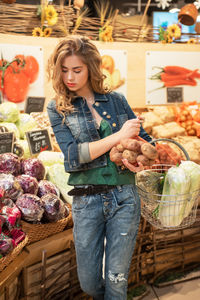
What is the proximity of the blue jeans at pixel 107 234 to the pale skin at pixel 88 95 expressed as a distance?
232 mm

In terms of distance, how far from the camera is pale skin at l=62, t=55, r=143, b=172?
5.06 ft

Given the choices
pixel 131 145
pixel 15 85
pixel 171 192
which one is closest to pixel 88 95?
pixel 131 145

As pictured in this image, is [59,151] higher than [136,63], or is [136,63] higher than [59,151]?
[136,63]

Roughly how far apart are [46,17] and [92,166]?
205 cm

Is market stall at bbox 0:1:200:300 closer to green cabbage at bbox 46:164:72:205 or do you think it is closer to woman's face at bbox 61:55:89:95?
green cabbage at bbox 46:164:72:205

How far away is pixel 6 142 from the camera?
2598 mm

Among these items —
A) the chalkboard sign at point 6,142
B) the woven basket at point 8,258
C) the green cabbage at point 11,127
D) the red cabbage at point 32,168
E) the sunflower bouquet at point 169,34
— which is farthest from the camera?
the sunflower bouquet at point 169,34

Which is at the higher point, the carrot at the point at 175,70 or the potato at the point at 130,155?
the carrot at the point at 175,70

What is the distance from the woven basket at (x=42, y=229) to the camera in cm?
Answer: 210

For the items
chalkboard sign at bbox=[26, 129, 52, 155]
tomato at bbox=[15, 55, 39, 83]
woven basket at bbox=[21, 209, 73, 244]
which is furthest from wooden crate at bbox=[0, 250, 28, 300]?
tomato at bbox=[15, 55, 39, 83]

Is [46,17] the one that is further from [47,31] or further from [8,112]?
[8,112]

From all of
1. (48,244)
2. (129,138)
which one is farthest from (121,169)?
(48,244)

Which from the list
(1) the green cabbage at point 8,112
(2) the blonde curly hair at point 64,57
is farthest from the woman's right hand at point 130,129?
(1) the green cabbage at point 8,112

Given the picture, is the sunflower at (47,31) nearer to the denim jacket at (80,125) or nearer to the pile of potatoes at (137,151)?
the denim jacket at (80,125)
